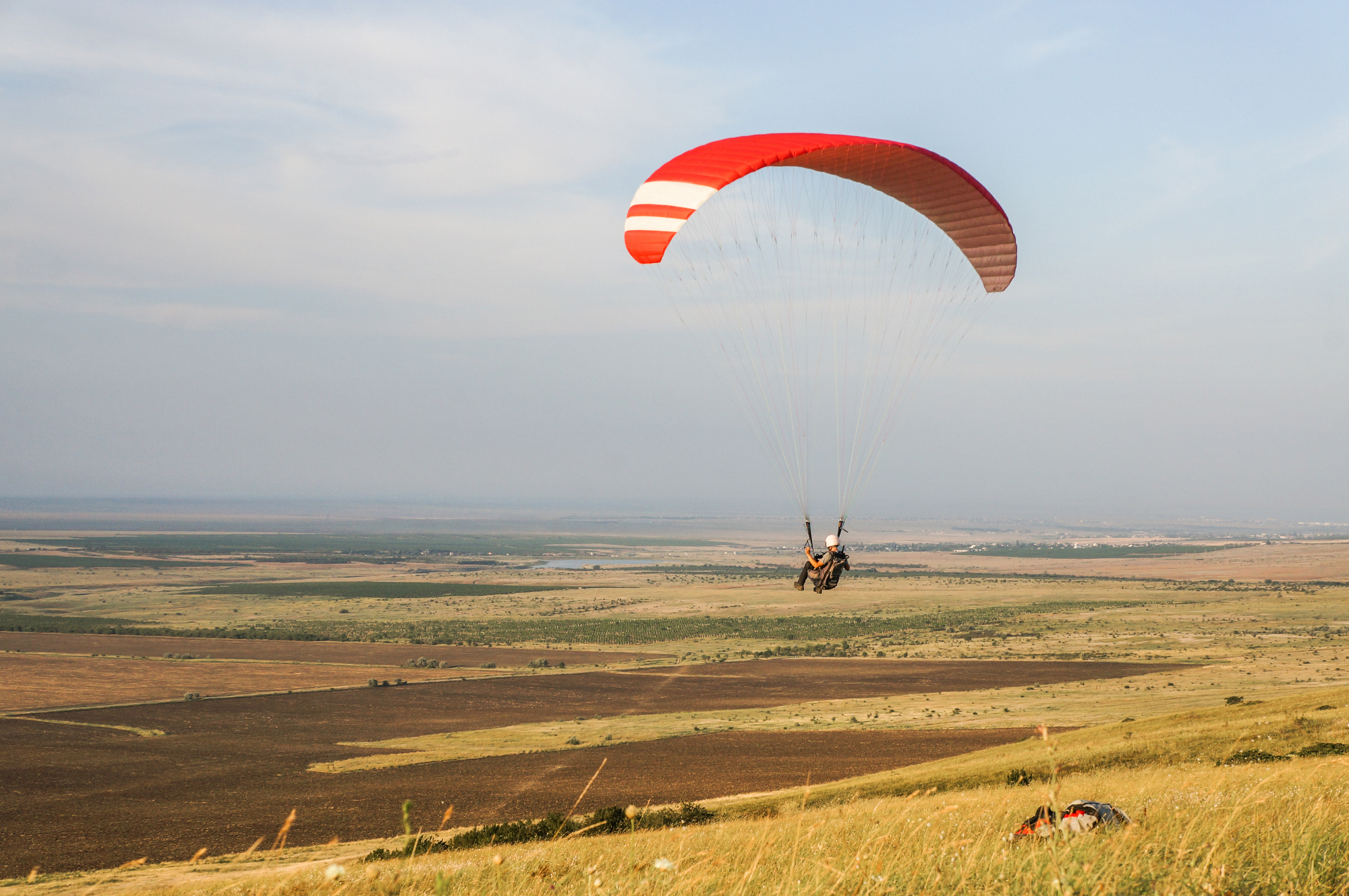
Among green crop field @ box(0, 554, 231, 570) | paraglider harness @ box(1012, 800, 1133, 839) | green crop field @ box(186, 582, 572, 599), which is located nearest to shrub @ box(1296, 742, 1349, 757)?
paraglider harness @ box(1012, 800, 1133, 839)

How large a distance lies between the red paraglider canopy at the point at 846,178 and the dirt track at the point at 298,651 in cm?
6276

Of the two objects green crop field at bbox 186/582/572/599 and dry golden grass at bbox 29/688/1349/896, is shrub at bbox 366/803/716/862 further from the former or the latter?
green crop field at bbox 186/582/572/599

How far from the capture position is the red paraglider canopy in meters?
16.1

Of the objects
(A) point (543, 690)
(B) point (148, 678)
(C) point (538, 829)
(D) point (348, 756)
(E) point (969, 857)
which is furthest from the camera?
(B) point (148, 678)

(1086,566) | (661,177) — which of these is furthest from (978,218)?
(1086,566)

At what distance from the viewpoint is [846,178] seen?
1972cm

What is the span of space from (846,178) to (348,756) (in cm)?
3864

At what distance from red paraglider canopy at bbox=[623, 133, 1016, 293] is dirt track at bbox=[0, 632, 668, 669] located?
2471 inches

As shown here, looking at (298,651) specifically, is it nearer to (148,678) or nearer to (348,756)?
(148,678)

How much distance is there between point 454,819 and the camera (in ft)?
103

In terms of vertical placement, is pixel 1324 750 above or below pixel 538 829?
above

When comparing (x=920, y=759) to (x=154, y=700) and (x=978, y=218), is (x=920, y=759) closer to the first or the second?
(x=978, y=218)

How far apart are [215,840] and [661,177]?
27.4 meters

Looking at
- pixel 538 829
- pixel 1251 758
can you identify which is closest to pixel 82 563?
pixel 538 829
